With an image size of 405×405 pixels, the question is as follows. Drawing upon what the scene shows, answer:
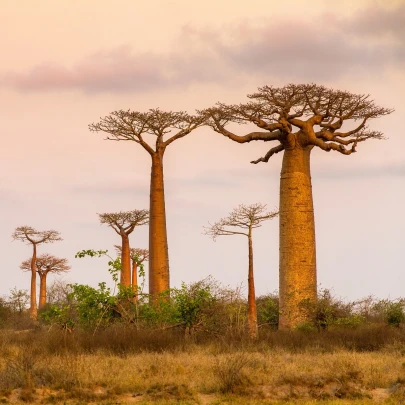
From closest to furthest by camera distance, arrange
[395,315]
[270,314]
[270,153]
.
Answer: [395,315] → [270,314] → [270,153]

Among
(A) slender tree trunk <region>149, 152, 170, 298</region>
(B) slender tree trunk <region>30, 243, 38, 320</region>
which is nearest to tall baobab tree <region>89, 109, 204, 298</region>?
(A) slender tree trunk <region>149, 152, 170, 298</region>

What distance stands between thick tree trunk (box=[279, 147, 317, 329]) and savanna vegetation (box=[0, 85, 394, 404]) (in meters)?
0.02

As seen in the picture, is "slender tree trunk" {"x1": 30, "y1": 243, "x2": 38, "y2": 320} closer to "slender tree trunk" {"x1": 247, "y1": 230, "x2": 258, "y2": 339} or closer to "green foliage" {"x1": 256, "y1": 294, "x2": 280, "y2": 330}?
"green foliage" {"x1": 256, "y1": 294, "x2": 280, "y2": 330}

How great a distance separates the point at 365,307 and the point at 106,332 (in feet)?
32.0

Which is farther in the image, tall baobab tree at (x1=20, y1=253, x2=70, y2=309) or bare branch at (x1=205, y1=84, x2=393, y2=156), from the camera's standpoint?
tall baobab tree at (x1=20, y1=253, x2=70, y2=309)

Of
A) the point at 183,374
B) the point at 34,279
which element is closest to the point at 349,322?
the point at 183,374

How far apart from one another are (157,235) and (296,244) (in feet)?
13.5

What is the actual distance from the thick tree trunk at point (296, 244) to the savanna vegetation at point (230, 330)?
2 cm

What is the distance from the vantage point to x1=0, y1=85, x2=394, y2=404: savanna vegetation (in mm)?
9539

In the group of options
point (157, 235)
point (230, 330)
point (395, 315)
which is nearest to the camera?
point (230, 330)

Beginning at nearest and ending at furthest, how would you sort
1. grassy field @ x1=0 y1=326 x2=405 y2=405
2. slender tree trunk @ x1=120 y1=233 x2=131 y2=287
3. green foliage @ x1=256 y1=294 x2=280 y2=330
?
1. grassy field @ x1=0 y1=326 x2=405 y2=405
2. green foliage @ x1=256 y1=294 x2=280 y2=330
3. slender tree trunk @ x1=120 y1=233 x2=131 y2=287

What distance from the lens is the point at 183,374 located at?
10195 millimetres

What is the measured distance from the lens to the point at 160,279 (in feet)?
65.6

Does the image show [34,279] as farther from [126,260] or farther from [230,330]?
[230,330]
